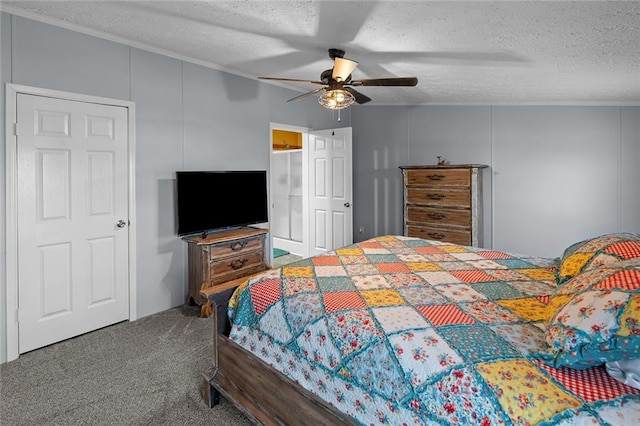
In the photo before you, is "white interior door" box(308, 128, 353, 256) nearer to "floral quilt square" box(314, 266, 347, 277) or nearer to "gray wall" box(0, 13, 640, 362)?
"gray wall" box(0, 13, 640, 362)

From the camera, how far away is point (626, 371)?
108cm

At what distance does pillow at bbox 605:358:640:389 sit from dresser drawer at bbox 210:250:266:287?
3.06 metres

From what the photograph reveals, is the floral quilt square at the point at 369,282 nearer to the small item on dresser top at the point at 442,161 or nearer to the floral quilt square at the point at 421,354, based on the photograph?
the floral quilt square at the point at 421,354

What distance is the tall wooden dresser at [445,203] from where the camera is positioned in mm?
4188

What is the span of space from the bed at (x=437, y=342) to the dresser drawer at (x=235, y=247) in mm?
1425

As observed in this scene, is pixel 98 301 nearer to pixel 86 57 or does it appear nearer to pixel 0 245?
pixel 0 245

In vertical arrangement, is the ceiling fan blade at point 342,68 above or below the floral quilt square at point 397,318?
above

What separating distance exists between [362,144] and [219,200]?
2687 millimetres

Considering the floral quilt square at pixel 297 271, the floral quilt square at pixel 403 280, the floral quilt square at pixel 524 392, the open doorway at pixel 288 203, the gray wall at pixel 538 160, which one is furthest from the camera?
the open doorway at pixel 288 203

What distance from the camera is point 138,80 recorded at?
10.7ft

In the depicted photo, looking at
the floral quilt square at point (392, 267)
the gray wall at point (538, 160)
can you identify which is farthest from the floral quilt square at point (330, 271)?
the gray wall at point (538, 160)

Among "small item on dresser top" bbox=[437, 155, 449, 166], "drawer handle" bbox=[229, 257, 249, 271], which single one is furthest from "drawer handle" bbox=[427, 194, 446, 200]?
"drawer handle" bbox=[229, 257, 249, 271]

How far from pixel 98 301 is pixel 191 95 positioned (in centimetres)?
220

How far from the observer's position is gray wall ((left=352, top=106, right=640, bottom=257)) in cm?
404
